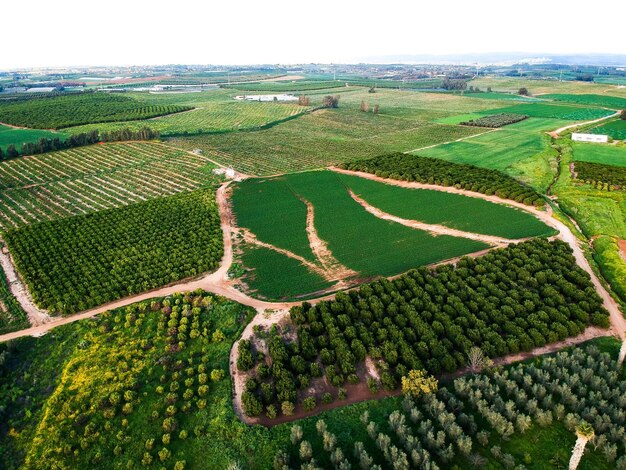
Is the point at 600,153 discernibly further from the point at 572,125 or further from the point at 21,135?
the point at 21,135

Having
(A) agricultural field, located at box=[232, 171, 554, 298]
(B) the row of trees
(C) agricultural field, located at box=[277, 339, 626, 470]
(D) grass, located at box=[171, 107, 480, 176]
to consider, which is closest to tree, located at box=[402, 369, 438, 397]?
(C) agricultural field, located at box=[277, 339, 626, 470]

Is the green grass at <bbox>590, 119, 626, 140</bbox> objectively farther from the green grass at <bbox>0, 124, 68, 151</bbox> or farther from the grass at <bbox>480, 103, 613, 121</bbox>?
the green grass at <bbox>0, 124, 68, 151</bbox>

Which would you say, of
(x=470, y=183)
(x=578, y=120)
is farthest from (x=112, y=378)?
(x=578, y=120)

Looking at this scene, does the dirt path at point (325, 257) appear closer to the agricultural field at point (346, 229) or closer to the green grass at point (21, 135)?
the agricultural field at point (346, 229)

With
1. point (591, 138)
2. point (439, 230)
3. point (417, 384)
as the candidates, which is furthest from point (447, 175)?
point (591, 138)

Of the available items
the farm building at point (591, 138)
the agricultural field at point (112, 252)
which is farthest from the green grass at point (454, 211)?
the farm building at point (591, 138)

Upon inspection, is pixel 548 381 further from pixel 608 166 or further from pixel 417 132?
pixel 417 132
